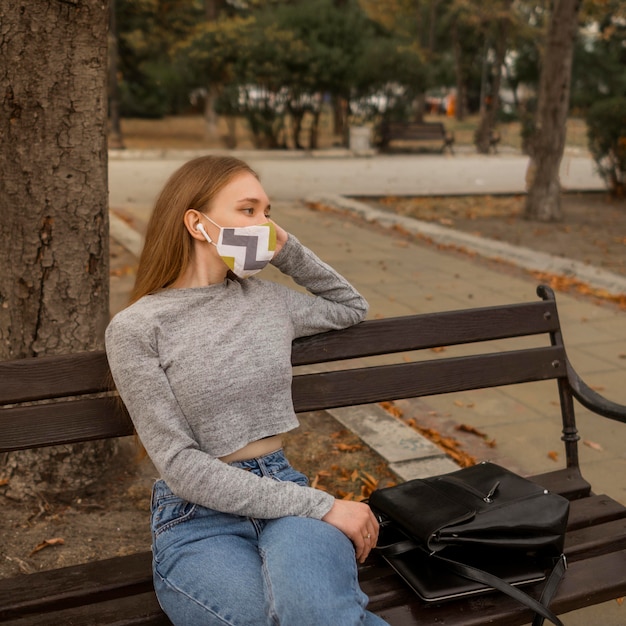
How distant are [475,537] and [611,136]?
12074mm

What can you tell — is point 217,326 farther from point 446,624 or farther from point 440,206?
point 440,206

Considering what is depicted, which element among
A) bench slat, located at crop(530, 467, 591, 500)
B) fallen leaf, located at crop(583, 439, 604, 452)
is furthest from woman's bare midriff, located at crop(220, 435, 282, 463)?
fallen leaf, located at crop(583, 439, 604, 452)

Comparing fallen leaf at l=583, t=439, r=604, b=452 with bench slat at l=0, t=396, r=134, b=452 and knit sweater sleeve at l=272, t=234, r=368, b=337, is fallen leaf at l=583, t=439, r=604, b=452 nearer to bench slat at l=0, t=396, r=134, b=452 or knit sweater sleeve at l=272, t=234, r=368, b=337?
knit sweater sleeve at l=272, t=234, r=368, b=337

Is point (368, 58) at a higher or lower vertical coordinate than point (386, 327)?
higher

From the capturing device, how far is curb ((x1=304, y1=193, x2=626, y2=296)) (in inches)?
302

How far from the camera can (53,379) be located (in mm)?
2383

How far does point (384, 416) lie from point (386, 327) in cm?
176

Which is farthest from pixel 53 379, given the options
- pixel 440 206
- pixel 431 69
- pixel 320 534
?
pixel 431 69

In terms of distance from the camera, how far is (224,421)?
2.26m

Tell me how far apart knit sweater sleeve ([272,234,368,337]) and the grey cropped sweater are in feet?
0.42

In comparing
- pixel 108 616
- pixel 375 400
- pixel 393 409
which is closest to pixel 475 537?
pixel 375 400

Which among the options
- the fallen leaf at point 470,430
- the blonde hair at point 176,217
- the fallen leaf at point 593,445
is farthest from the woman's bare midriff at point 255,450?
the fallen leaf at point 593,445

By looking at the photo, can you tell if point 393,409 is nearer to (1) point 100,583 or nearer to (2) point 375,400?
(2) point 375,400

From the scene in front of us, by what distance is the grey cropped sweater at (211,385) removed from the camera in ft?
7.02
